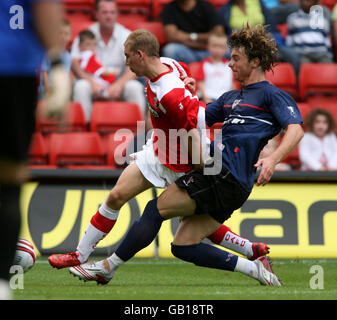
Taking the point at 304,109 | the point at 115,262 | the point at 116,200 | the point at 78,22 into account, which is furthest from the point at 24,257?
the point at 78,22

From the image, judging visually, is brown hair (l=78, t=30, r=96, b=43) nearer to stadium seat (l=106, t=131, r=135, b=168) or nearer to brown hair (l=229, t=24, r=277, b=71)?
stadium seat (l=106, t=131, r=135, b=168)

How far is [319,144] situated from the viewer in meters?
8.74

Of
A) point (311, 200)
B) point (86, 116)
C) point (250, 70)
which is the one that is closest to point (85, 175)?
point (86, 116)

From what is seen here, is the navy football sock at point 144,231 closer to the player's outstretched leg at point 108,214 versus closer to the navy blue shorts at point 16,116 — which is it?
the player's outstretched leg at point 108,214

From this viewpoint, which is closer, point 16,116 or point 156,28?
point 16,116

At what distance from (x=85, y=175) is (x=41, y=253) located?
861 mm

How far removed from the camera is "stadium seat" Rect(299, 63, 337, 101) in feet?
32.8

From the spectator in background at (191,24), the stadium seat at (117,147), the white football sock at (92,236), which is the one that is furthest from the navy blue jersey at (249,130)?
the spectator in background at (191,24)

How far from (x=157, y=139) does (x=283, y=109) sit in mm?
1012

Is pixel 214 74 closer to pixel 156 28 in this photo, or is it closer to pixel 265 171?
pixel 156 28

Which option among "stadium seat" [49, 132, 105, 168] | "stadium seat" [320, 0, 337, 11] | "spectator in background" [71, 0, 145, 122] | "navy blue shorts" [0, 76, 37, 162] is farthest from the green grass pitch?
"stadium seat" [320, 0, 337, 11]

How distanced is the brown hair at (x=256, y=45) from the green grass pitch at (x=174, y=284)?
1573mm

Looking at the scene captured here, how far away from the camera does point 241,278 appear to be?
6359 mm

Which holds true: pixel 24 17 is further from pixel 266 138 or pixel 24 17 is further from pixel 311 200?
pixel 311 200
